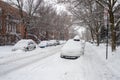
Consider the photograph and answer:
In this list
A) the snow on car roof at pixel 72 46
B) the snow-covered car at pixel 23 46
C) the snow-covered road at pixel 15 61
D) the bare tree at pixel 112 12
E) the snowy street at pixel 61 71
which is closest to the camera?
the snowy street at pixel 61 71

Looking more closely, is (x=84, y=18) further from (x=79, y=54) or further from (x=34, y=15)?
(x=79, y=54)

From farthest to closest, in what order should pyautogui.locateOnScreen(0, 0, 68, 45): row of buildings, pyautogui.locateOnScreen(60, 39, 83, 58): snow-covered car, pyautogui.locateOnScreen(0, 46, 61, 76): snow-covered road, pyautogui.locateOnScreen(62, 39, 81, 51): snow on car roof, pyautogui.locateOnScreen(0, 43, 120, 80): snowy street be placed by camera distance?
pyautogui.locateOnScreen(0, 0, 68, 45): row of buildings
pyautogui.locateOnScreen(62, 39, 81, 51): snow on car roof
pyautogui.locateOnScreen(60, 39, 83, 58): snow-covered car
pyautogui.locateOnScreen(0, 46, 61, 76): snow-covered road
pyautogui.locateOnScreen(0, 43, 120, 80): snowy street

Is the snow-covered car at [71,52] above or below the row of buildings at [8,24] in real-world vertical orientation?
below

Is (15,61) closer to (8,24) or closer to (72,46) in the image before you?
(72,46)

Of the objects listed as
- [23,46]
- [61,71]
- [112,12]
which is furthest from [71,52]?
[23,46]

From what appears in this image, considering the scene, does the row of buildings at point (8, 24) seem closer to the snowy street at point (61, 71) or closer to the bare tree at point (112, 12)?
the bare tree at point (112, 12)

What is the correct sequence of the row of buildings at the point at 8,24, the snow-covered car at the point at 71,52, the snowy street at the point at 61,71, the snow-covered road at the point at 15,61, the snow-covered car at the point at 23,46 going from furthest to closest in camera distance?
the row of buildings at the point at 8,24, the snow-covered car at the point at 23,46, the snow-covered car at the point at 71,52, the snow-covered road at the point at 15,61, the snowy street at the point at 61,71

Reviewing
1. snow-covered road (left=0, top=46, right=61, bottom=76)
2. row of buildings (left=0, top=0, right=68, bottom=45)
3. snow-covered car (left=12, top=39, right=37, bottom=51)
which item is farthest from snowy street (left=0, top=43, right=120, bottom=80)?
row of buildings (left=0, top=0, right=68, bottom=45)

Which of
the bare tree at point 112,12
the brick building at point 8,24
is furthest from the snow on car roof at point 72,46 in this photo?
Answer: the brick building at point 8,24

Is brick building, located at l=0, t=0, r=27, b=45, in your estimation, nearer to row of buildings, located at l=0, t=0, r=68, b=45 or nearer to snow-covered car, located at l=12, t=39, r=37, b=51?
row of buildings, located at l=0, t=0, r=68, b=45

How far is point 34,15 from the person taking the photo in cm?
4447

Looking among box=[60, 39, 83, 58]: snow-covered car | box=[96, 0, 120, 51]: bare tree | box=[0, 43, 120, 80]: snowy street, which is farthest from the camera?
box=[96, 0, 120, 51]: bare tree

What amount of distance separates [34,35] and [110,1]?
4010cm

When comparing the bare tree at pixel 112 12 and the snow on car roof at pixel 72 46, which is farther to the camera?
the bare tree at pixel 112 12
